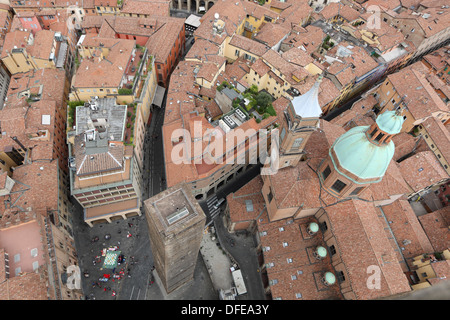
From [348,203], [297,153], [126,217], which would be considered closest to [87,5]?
[126,217]

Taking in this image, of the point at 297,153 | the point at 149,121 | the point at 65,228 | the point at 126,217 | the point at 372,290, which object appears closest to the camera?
the point at 372,290

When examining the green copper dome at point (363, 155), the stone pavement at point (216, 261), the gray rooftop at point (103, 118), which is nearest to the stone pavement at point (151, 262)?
the stone pavement at point (216, 261)

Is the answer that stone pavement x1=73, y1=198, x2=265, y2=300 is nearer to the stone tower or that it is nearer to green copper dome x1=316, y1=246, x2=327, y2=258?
green copper dome x1=316, y1=246, x2=327, y2=258

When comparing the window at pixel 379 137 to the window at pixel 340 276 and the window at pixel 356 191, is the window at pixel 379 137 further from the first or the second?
the window at pixel 340 276

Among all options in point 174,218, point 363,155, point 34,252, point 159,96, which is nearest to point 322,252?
point 363,155

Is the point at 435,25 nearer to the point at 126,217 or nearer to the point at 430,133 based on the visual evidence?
the point at 430,133

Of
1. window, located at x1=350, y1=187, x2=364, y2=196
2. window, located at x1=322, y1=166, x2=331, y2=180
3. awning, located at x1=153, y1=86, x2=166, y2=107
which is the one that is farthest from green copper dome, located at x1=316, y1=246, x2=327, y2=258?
awning, located at x1=153, y1=86, x2=166, y2=107
